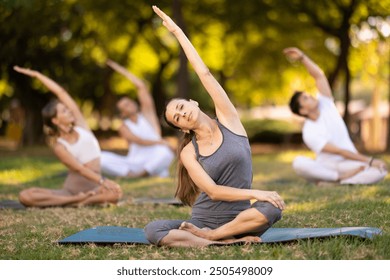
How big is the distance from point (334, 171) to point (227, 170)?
468 centimetres

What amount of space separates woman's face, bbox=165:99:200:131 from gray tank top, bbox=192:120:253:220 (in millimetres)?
236

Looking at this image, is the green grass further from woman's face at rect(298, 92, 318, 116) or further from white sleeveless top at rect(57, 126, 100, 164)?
woman's face at rect(298, 92, 318, 116)

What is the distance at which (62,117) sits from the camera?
790 cm

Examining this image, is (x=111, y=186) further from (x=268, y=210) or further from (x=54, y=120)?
(x=268, y=210)

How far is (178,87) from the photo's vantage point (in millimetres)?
17453

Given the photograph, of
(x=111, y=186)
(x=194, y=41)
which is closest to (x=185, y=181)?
(x=111, y=186)

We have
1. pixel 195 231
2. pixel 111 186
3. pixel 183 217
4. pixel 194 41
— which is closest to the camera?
pixel 195 231

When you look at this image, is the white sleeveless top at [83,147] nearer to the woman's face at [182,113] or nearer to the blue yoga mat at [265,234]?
the blue yoga mat at [265,234]

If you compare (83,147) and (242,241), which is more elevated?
(83,147)

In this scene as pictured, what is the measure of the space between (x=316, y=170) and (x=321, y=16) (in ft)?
40.0

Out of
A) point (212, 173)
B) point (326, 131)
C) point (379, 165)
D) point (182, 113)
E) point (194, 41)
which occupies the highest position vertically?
point (194, 41)

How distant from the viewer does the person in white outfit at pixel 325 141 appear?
920cm

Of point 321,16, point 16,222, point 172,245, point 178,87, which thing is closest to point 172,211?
point 16,222

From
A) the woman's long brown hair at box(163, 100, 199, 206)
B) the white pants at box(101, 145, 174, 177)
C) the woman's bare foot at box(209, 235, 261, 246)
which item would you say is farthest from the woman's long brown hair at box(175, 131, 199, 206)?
the white pants at box(101, 145, 174, 177)
